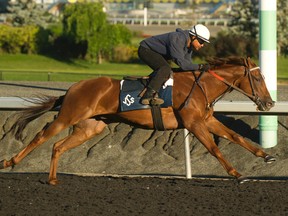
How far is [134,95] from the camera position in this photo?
12383 mm

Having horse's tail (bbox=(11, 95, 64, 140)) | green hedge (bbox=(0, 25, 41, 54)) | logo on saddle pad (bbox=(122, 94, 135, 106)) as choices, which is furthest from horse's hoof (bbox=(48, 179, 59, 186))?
green hedge (bbox=(0, 25, 41, 54))

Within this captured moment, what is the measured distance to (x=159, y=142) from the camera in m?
16.4

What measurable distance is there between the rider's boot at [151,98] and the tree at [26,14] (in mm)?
42640

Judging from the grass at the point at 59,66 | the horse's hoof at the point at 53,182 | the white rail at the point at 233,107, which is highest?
the white rail at the point at 233,107

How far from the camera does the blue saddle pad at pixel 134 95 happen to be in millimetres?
12328

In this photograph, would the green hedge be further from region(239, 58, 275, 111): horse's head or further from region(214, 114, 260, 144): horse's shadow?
region(239, 58, 275, 111): horse's head

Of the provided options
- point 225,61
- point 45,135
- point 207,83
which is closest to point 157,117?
point 207,83

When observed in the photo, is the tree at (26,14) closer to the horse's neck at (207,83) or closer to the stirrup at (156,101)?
the horse's neck at (207,83)

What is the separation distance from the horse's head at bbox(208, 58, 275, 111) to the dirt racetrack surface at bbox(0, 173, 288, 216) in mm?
973

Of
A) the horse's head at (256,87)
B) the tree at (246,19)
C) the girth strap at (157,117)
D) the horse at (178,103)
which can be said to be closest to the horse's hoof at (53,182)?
the horse at (178,103)

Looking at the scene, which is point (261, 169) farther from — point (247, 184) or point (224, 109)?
point (247, 184)

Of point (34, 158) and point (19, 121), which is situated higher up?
point (19, 121)

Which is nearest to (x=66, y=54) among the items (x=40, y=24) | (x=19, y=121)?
(x=40, y=24)

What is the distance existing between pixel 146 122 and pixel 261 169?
3.14m
